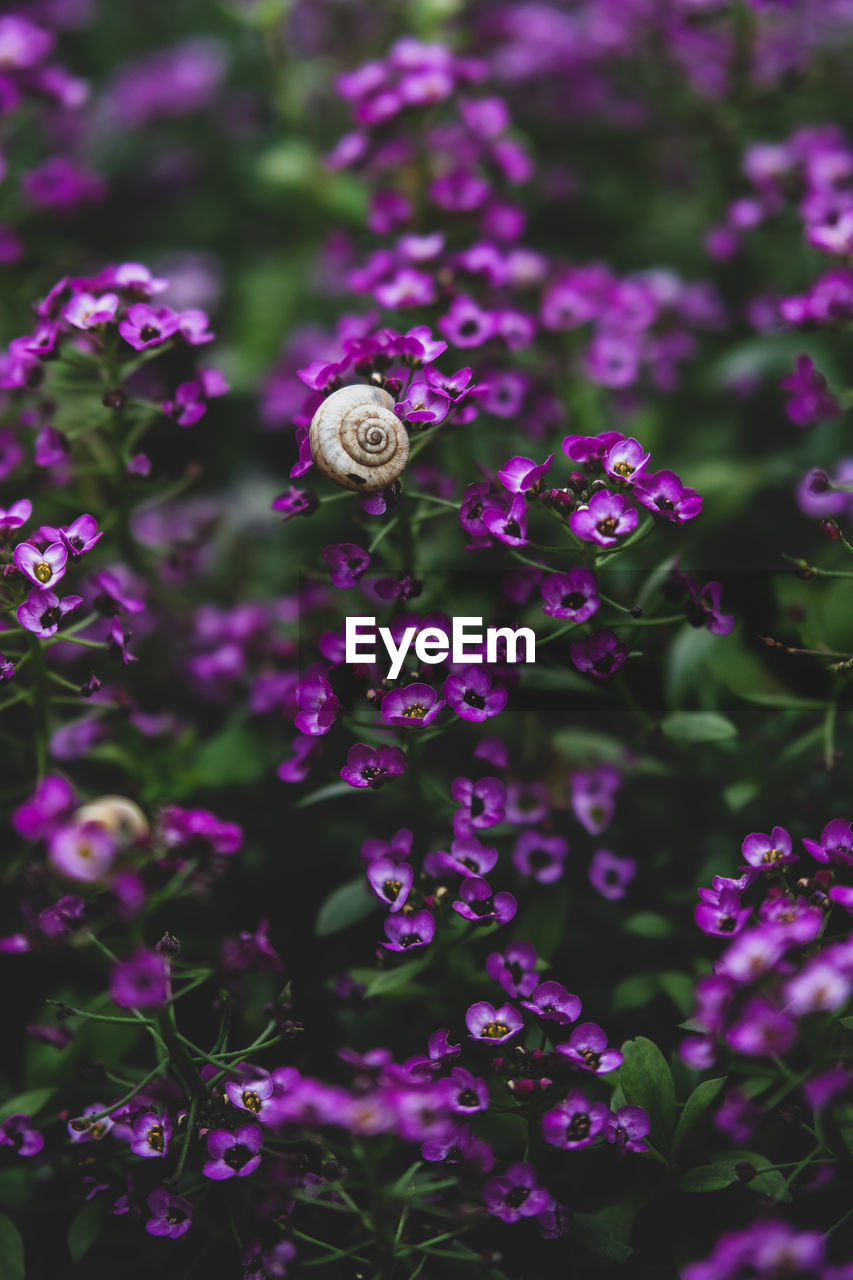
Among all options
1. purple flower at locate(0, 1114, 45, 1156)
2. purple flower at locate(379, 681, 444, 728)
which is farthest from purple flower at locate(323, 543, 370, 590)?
purple flower at locate(0, 1114, 45, 1156)

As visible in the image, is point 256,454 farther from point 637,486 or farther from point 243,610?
point 637,486

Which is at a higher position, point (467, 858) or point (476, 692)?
point (476, 692)

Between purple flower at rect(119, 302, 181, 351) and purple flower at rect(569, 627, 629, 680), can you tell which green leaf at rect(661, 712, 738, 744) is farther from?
purple flower at rect(119, 302, 181, 351)

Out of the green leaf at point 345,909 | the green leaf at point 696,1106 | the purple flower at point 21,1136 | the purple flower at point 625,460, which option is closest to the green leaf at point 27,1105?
the purple flower at point 21,1136

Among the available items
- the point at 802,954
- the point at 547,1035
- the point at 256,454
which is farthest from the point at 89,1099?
the point at 256,454

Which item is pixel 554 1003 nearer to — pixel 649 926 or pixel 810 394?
pixel 649 926

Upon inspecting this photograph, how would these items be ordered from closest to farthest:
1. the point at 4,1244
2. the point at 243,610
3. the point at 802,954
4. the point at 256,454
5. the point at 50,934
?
the point at 802,954 < the point at 50,934 < the point at 4,1244 < the point at 243,610 < the point at 256,454

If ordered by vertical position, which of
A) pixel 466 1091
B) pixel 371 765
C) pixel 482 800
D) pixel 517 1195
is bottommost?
pixel 517 1195

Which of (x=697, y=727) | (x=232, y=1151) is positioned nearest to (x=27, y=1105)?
(x=232, y=1151)
